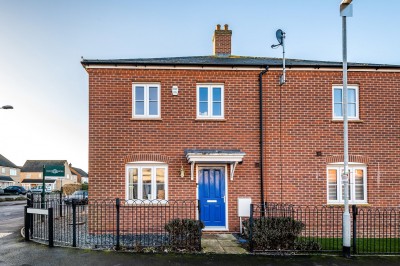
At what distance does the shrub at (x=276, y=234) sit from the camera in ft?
31.3

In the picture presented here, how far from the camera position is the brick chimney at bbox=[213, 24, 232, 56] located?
16375mm

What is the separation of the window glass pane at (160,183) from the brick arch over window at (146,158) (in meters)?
0.39

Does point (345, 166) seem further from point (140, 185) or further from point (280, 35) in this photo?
point (140, 185)

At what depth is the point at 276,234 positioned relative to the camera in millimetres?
9523

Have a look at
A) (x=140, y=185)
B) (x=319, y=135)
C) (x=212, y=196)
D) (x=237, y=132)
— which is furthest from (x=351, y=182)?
(x=140, y=185)

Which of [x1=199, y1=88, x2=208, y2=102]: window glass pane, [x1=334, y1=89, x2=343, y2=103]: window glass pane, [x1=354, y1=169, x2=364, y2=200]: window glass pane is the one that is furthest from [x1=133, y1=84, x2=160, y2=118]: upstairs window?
[x1=354, y1=169, x2=364, y2=200]: window glass pane

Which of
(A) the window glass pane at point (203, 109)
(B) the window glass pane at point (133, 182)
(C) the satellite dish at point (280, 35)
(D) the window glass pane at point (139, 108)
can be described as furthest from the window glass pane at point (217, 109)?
(B) the window glass pane at point (133, 182)

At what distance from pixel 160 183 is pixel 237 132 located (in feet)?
11.0

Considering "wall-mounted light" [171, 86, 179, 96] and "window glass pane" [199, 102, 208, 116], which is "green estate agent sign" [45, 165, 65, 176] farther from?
"window glass pane" [199, 102, 208, 116]

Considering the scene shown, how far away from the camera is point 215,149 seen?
1235cm

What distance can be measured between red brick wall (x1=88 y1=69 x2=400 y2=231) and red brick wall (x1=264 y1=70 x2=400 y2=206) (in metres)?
0.04

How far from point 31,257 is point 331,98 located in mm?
10934

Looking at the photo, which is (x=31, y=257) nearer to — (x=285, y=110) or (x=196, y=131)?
(x=196, y=131)

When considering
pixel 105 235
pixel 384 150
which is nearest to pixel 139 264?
pixel 105 235
